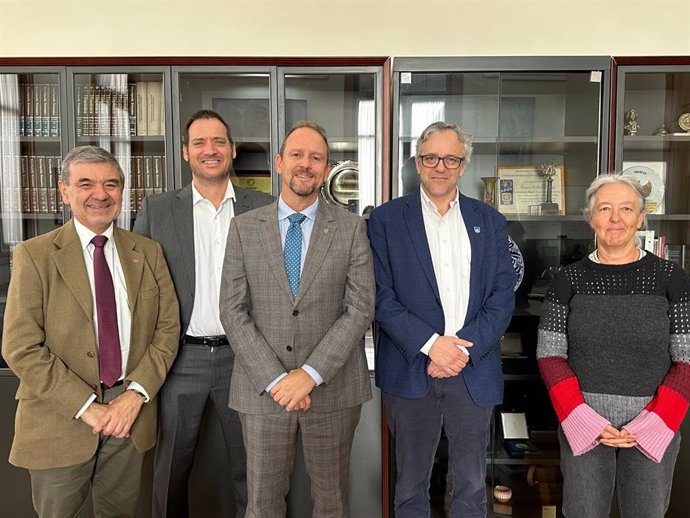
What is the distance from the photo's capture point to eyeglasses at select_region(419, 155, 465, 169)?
1.98 meters

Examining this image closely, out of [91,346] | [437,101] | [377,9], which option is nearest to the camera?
[91,346]

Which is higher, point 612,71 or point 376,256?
point 612,71

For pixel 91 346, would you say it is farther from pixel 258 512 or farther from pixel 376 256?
pixel 376 256

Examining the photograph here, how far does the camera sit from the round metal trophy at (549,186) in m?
2.72

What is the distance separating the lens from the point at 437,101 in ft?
8.63

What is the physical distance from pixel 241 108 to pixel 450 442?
5.99 ft

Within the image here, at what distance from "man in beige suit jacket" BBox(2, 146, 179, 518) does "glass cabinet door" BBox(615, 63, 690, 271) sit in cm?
229

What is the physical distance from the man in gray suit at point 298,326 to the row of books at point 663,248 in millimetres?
→ 1646

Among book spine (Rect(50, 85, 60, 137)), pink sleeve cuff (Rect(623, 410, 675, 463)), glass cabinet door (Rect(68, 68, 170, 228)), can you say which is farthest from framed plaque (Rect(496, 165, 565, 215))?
book spine (Rect(50, 85, 60, 137))

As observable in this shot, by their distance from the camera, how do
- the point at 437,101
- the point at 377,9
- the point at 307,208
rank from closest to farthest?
the point at 307,208, the point at 437,101, the point at 377,9

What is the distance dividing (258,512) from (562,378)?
1114 millimetres

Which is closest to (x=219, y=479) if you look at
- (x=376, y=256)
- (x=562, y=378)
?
(x=376, y=256)

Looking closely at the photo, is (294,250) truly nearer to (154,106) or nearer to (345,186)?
(345,186)

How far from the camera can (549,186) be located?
2.75m
